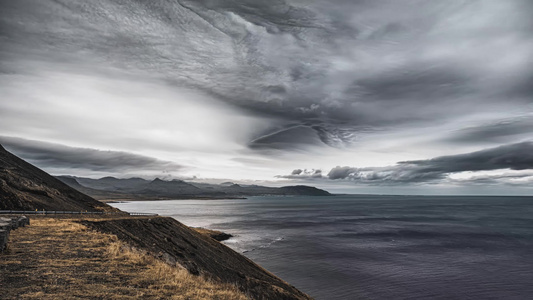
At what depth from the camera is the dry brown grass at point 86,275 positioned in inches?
423

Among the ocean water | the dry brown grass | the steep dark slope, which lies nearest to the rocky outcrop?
the dry brown grass

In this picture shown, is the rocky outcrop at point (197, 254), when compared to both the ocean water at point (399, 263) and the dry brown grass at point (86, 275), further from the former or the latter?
the ocean water at point (399, 263)

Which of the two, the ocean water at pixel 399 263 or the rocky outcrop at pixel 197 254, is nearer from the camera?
the rocky outcrop at pixel 197 254

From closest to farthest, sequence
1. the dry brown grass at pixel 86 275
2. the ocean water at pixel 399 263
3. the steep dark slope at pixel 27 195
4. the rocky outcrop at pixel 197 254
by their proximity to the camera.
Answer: the dry brown grass at pixel 86 275 < the rocky outcrop at pixel 197 254 < the ocean water at pixel 399 263 < the steep dark slope at pixel 27 195

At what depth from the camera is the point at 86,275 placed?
1287 cm

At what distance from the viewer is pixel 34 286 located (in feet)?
35.4

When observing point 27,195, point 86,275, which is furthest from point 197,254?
point 27,195

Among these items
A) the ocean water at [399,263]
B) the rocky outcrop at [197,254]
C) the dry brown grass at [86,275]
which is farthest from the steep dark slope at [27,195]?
the dry brown grass at [86,275]

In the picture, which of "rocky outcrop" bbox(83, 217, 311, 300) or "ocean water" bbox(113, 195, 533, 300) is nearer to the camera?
"rocky outcrop" bbox(83, 217, 311, 300)

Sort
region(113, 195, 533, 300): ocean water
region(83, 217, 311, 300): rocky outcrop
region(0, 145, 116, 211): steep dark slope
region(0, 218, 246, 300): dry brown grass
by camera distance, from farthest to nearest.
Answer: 1. region(0, 145, 116, 211): steep dark slope
2. region(113, 195, 533, 300): ocean water
3. region(83, 217, 311, 300): rocky outcrop
4. region(0, 218, 246, 300): dry brown grass

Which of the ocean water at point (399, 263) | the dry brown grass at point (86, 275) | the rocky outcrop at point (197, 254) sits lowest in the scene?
the ocean water at point (399, 263)

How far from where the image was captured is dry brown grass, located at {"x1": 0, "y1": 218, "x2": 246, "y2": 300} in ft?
35.3

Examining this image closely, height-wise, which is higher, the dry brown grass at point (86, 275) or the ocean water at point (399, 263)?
the dry brown grass at point (86, 275)

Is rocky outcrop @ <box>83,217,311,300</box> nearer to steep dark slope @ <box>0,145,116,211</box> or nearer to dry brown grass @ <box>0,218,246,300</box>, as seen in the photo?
dry brown grass @ <box>0,218,246,300</box>
